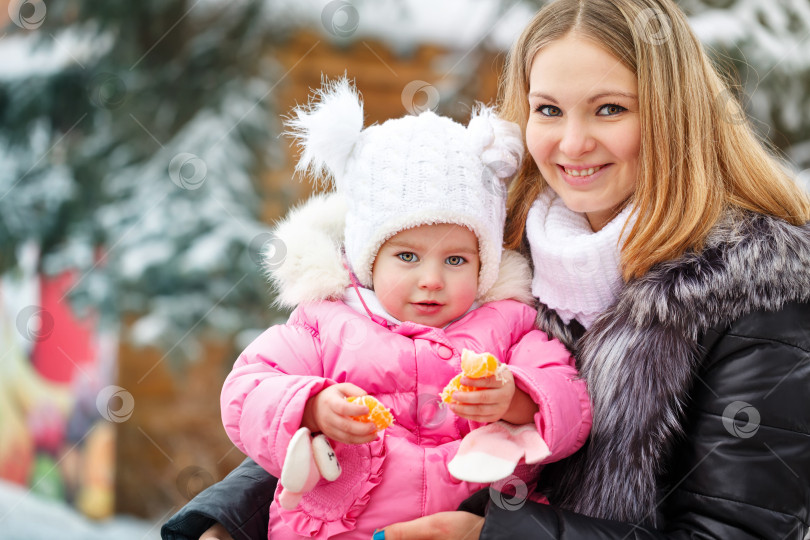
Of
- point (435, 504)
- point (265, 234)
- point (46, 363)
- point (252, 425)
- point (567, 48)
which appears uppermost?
point (567, 48)

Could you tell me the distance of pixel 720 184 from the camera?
1.84 metres

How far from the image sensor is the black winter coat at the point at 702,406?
61.3 inches

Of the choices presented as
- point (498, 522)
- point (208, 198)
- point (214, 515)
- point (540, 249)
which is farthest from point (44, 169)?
point (498, 522)

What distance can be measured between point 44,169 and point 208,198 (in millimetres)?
986

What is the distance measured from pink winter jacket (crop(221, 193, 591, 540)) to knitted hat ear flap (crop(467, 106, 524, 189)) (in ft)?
1.17

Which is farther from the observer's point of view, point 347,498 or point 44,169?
point 44,169

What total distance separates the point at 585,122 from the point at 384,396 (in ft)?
2.66

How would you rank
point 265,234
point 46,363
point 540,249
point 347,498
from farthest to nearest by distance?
point 46,363 < point 265,234 < point 540,249 < point 347,498

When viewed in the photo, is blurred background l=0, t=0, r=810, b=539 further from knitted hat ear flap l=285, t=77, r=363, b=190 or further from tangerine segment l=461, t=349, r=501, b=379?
tangerine segment l=461, t=349, r=501, b=379

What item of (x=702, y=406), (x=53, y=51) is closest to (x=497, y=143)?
(x=702, y=406)

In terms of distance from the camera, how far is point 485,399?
1.54 meters

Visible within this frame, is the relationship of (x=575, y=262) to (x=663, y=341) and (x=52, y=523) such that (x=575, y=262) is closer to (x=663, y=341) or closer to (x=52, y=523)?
(x=663, y=341)

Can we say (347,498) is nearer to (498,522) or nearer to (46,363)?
(498,522)

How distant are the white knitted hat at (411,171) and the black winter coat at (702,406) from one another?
417 mm
